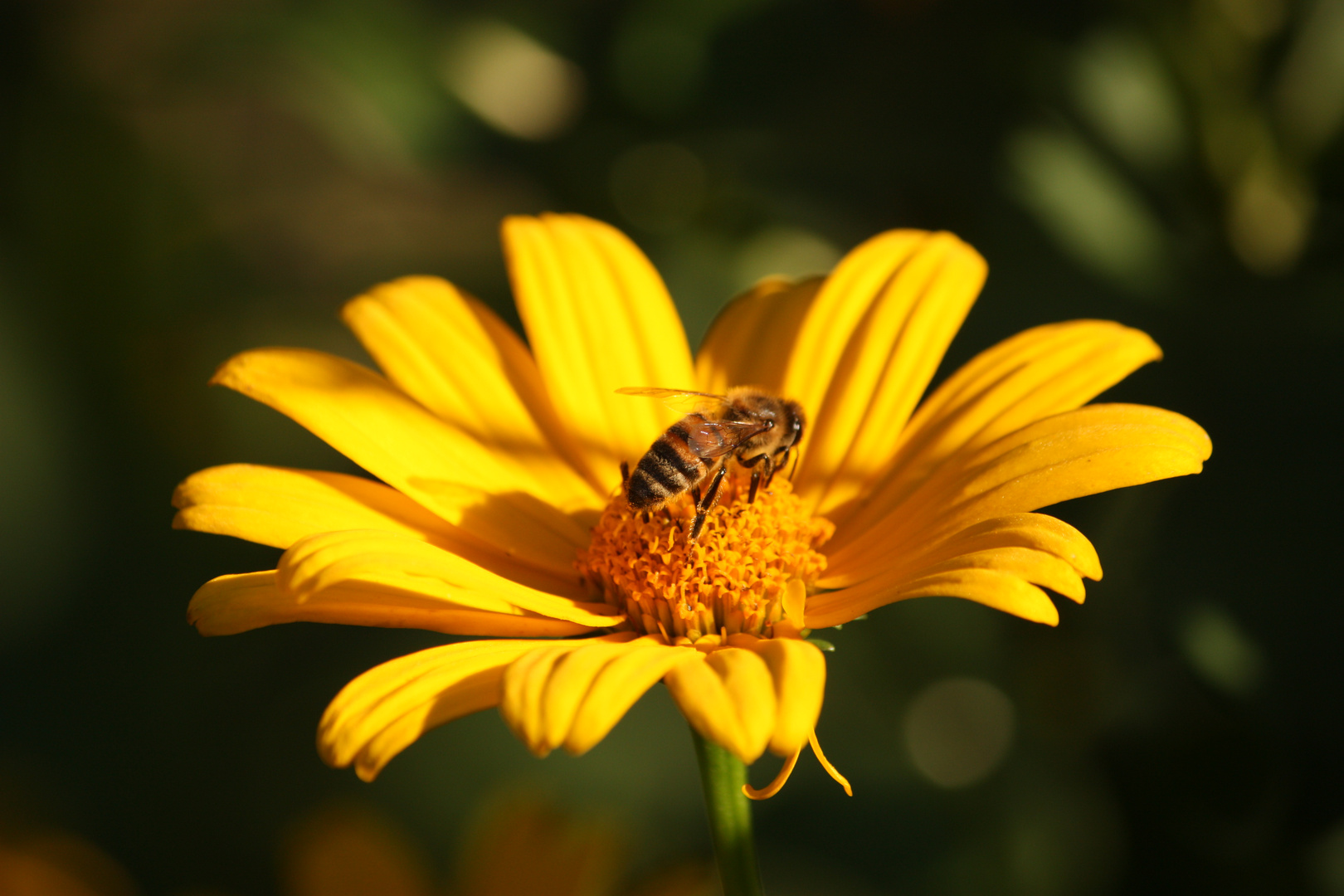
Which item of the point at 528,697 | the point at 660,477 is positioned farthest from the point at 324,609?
the point at 660,477

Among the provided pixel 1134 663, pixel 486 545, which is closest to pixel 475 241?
pixel 486 545

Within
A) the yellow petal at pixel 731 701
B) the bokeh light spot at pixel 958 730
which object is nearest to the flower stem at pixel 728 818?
the yellow petal at pixel 731 701

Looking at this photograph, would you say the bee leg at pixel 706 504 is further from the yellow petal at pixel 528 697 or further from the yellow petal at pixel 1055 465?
the yellow petal at pixel 528 697

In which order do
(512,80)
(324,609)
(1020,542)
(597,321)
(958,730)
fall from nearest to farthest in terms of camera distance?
(1020,542) < (324,609) < (597,321) < (958,730) < (512,80)

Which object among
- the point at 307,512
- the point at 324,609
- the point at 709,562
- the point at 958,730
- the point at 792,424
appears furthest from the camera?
the point at 958,730

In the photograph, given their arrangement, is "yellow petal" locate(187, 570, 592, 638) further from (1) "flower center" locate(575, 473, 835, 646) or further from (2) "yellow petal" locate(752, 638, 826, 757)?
(2) "yellow petal" locate(752, 638, 826, 757)

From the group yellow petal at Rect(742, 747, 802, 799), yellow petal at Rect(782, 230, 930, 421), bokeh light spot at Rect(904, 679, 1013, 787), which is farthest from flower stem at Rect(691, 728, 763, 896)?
bokeh light spot at Rect(904, 679, 1013, 787)

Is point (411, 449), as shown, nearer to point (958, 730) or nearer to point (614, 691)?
point (614, 691)
